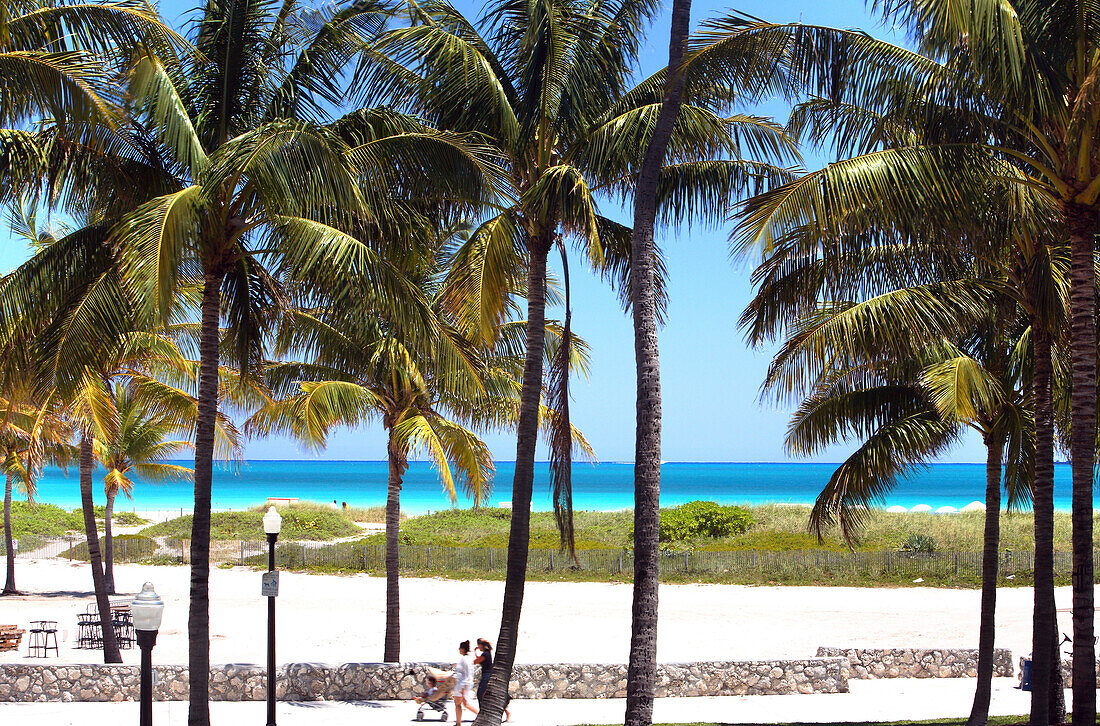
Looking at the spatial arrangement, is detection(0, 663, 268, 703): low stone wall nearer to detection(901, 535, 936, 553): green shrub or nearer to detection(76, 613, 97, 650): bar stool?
detection(76, 613, 97, 650): bar stool

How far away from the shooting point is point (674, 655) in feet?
66.7

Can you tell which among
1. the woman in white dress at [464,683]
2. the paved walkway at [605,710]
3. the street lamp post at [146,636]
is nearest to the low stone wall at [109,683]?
the paved walkway at [605,710]

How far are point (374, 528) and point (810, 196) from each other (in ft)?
175

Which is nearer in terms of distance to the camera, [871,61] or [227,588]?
[871,61]

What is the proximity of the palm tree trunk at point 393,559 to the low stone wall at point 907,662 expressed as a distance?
25.7 feet

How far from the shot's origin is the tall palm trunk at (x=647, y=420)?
10.0m

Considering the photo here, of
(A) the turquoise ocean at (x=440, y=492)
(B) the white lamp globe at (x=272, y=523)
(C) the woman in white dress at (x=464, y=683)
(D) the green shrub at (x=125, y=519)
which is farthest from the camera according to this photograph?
(A) the turquoise ocean at (x=440, y=492)

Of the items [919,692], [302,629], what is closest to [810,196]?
[919,692]

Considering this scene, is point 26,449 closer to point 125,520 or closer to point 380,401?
point 380,401

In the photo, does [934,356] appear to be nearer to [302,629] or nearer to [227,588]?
[302,629]

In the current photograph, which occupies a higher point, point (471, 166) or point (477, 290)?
point (471, 166)

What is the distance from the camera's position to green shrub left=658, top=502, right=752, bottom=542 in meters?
45.3

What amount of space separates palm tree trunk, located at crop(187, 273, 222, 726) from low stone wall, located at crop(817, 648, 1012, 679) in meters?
11.4

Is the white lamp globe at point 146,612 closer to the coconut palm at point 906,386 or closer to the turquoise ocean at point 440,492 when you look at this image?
the coconut palm at point 906,386
